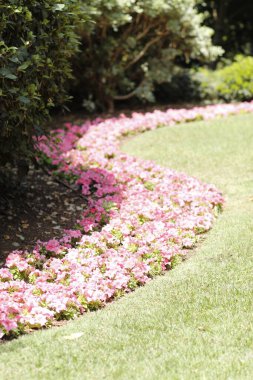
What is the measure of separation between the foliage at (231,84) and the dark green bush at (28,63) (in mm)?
9352

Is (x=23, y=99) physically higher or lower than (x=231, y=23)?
lower

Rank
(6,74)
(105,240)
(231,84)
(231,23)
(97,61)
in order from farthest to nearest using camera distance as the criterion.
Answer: (231,23) → (231,84) → (97,61) → (105,240) → (6,74)

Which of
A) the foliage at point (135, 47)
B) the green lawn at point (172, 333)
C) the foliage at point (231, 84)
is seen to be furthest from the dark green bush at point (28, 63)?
the foliage at point (231, 84)

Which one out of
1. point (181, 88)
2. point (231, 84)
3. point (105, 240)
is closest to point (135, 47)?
point (181, 88)

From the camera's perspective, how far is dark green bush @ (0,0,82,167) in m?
5.75

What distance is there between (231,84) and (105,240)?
416 inches

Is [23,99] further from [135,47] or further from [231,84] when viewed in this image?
[231,84]

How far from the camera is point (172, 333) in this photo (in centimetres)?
412

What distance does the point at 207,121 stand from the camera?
12.7 metres

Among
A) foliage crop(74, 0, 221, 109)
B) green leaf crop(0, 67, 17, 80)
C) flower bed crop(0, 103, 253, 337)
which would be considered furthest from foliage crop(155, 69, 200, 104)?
green leaf crop(0, 67, 17, 80)

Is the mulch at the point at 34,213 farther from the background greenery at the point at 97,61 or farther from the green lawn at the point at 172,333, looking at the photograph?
the green lawn at the point at 172,333

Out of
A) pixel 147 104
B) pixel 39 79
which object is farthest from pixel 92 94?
pixel 39 79

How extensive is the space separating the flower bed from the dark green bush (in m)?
1.12

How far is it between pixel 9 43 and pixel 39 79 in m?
0.52
